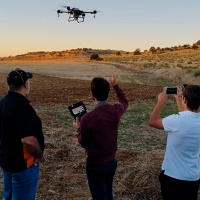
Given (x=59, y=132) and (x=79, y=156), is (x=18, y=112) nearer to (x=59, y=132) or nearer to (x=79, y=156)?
(x=79, y=156)

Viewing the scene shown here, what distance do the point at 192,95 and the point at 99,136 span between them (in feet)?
3.65

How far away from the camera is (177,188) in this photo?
12.3ft

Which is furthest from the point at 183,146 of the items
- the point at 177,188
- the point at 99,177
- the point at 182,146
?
the point at 99,177

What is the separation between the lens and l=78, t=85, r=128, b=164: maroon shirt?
13.0 ft

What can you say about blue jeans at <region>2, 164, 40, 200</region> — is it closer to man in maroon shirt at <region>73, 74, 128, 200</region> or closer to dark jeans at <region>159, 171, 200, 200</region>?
man in maroon shirt at <region>73, 74, 128, 200</region>

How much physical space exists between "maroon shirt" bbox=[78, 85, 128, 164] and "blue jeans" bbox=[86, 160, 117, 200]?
0.21 feet

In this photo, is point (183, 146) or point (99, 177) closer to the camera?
point (183, 146)

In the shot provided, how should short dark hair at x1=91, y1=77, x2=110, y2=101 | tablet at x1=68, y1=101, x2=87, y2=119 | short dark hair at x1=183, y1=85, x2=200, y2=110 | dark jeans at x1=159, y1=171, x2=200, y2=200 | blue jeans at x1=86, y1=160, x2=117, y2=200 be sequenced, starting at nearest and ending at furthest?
1. short dark hair at x1=183, y1=85, x2=200, y2=110
2. dark jeans at x1=159, y1=171, x2=200, y2=200
3. short dark hair at x1=91, y1=77, x2=110, y2=101
4. blue jeans at x1=86, y1=160, x2=117, y2=200
5. tablet at x1=68, y1=101, x2=87, y2=119

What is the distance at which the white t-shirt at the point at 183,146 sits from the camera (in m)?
3.64

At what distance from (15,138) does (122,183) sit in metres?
2.96

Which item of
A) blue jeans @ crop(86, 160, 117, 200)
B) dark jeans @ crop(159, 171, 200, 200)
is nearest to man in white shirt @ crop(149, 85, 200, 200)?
dark jeans @ crop(159, 171, 200, 200)

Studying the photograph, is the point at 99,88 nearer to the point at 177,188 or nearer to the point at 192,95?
the point at 192,95

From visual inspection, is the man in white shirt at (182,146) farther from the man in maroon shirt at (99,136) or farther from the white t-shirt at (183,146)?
the man in maroon shirt at (99,136)

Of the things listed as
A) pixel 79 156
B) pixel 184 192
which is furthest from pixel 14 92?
pixel 79 156
